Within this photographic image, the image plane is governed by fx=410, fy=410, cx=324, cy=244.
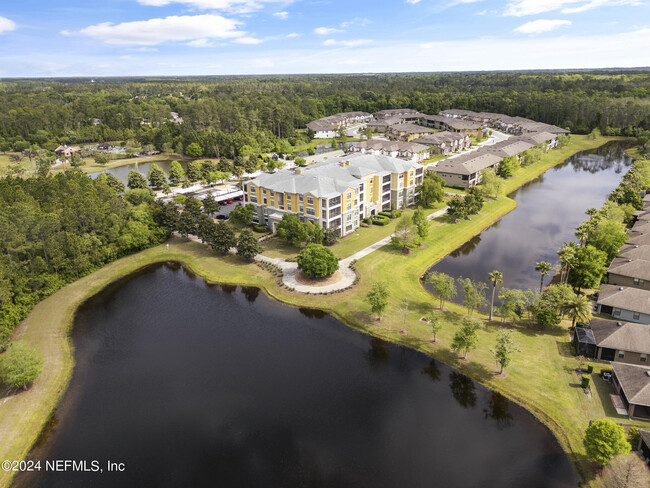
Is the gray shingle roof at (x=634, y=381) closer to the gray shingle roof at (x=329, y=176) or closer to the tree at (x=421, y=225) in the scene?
the tree at (x=421, y=225)

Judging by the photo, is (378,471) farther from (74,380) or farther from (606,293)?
(606,293)

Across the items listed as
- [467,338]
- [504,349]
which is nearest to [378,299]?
[467,338]

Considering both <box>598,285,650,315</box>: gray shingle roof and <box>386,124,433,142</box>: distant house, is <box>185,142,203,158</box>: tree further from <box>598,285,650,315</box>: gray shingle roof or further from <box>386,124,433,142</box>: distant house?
<box>598,285,650,315</box>: gray shingle roof

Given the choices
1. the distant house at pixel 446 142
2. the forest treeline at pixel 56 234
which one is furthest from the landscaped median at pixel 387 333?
the distant house at pixel 446 142

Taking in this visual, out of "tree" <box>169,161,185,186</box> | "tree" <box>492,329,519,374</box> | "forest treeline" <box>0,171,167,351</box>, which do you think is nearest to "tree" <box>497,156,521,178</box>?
"tree" <box>492,329,519,374</box>

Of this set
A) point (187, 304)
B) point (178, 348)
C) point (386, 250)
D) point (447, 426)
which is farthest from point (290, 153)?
point (447, 426)
